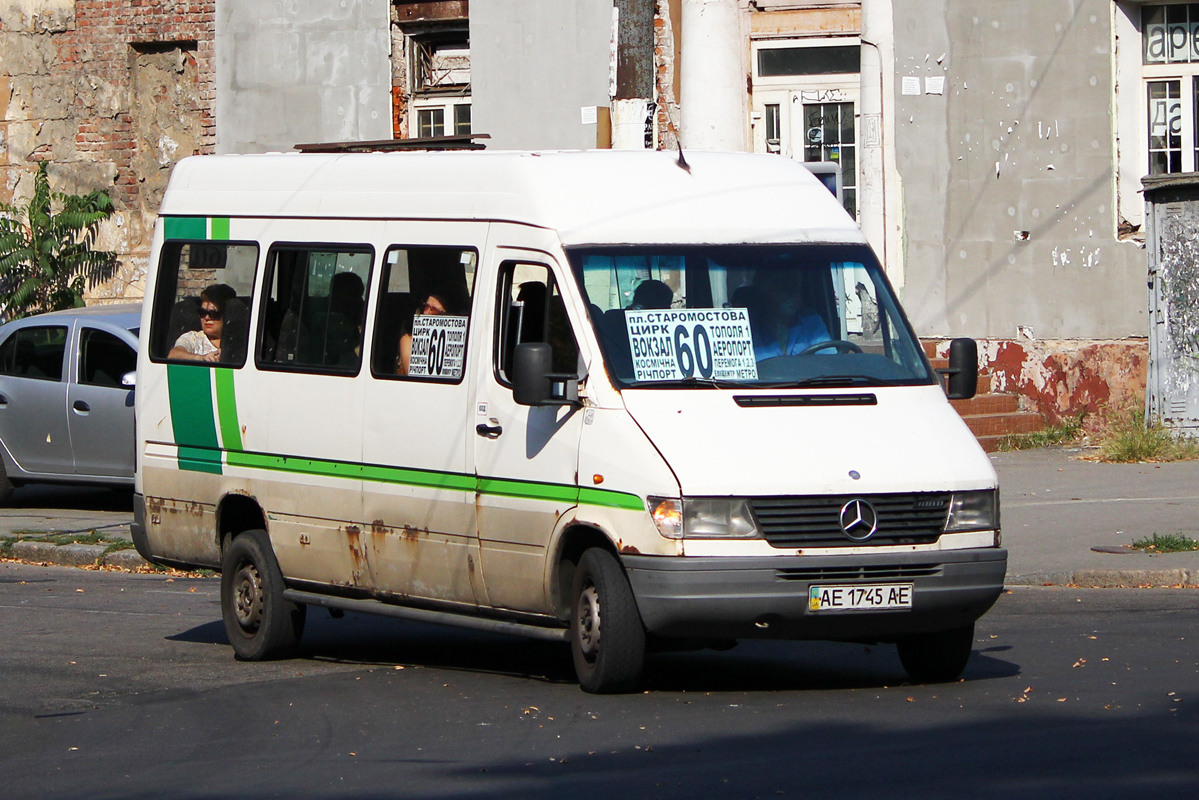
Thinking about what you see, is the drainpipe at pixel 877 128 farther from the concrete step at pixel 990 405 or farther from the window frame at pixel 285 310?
the window frame at pixel 285 310

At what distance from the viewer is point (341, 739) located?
7.77 m

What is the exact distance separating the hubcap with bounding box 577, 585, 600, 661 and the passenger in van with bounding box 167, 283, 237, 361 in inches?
125

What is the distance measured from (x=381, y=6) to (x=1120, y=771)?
62.5 ft

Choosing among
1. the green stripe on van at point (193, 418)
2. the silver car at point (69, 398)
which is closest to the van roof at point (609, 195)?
the green stripe on van at point (193, 418)

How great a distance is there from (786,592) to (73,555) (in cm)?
831

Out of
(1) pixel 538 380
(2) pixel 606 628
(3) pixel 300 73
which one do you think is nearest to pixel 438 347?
(1) pixel 538 380

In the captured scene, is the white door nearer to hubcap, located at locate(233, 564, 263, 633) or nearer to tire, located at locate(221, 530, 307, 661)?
tire, located at locate(221, 530, 307, 661)

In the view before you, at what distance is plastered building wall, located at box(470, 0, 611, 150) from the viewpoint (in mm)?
22453

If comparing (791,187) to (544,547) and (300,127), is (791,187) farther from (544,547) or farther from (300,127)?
(300,127)

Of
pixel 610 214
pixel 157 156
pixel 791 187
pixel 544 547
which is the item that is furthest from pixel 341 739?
pixel 157 156

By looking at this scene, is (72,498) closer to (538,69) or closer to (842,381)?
(538,69)

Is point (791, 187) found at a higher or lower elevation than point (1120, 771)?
higher

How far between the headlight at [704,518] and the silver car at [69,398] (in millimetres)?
9136

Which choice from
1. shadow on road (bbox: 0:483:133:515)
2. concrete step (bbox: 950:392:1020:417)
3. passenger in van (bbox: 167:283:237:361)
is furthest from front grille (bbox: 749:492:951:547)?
concrete step (bbox: 950:392:1020:417)
